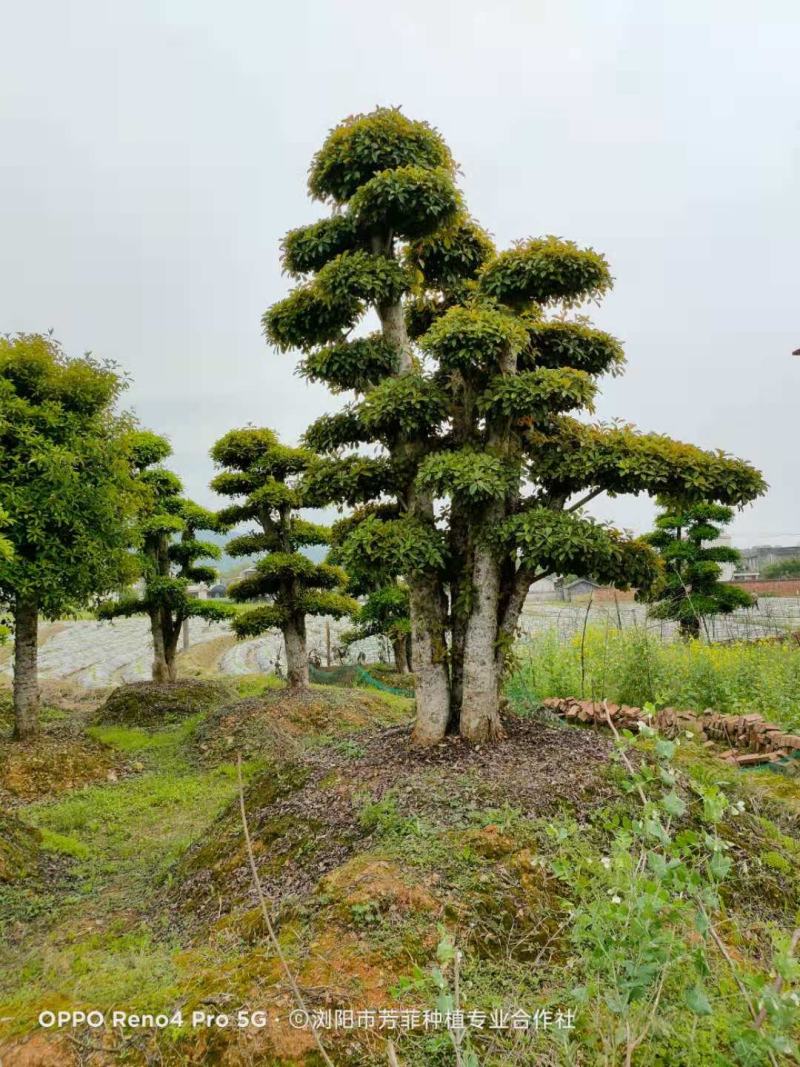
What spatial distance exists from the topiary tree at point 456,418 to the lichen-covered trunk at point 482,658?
0.01 metres

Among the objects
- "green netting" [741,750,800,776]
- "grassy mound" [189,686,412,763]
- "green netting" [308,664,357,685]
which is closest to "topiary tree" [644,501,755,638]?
"green netting" [308,664,357,685]

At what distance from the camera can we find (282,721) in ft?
32.6

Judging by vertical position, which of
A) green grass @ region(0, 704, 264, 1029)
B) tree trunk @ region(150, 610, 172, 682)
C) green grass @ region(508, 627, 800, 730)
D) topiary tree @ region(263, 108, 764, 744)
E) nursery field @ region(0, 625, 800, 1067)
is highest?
topiary tree @ region(263, 108, 764, 744)

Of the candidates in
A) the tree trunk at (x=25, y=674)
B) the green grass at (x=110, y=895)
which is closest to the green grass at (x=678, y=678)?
the green grass at (x=110, y=895)

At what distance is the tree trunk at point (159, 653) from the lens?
525 inches

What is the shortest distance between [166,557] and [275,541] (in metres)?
3.07

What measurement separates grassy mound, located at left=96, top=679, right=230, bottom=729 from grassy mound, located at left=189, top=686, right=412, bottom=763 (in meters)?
1.40

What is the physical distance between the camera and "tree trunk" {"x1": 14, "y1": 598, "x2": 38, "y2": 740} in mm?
8688

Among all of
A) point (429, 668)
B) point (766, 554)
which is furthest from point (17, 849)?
point (766, 554)

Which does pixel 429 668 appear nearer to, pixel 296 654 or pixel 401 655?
pixel 296 654

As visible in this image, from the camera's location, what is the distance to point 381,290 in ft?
17.5

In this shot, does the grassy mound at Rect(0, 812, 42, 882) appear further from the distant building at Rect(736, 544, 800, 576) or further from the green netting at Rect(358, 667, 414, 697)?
the distant building at Rect(736, 544, 800, 576)

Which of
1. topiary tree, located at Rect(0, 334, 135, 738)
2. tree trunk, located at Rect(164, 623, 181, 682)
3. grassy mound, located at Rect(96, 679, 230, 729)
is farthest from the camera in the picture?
tree trunk, located at Rect(164, 623, 181, 682)

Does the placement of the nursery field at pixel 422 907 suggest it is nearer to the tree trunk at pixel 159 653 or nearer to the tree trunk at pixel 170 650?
the tree trunk at pixel 159 653
